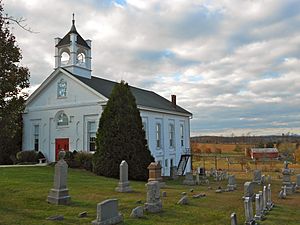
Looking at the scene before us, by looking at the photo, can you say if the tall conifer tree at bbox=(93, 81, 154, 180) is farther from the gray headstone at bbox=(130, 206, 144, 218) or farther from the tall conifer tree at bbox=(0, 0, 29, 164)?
the gray headstone at bbox=(130, 206, 144, 218)

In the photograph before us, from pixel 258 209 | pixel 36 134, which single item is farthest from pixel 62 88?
pixel 258 209

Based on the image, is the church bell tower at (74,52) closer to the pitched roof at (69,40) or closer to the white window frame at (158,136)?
the pitched roof at (69,40)

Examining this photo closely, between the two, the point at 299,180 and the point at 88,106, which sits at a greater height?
the point at 88,106

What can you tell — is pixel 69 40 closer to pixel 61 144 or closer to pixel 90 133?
pixel 90 133

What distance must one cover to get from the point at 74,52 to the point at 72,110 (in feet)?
17.1

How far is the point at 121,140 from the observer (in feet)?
82.3

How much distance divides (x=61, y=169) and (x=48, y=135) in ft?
64.3

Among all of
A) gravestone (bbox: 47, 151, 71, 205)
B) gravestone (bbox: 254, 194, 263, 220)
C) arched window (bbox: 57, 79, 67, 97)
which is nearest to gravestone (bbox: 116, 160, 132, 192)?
gravestone (bbox: 47, 151, 71, 205)

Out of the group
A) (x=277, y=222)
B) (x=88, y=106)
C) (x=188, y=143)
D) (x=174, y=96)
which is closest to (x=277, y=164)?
(x=188, y=143)

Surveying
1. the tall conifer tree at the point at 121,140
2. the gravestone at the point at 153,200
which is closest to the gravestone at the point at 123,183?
the gravestone at the point at 153,200

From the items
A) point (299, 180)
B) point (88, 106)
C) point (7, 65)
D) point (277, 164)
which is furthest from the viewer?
point (277, 164)

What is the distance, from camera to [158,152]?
1345 inches

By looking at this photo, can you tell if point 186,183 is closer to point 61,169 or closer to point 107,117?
point 107,117

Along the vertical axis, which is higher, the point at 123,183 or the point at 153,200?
the point at 123,183
